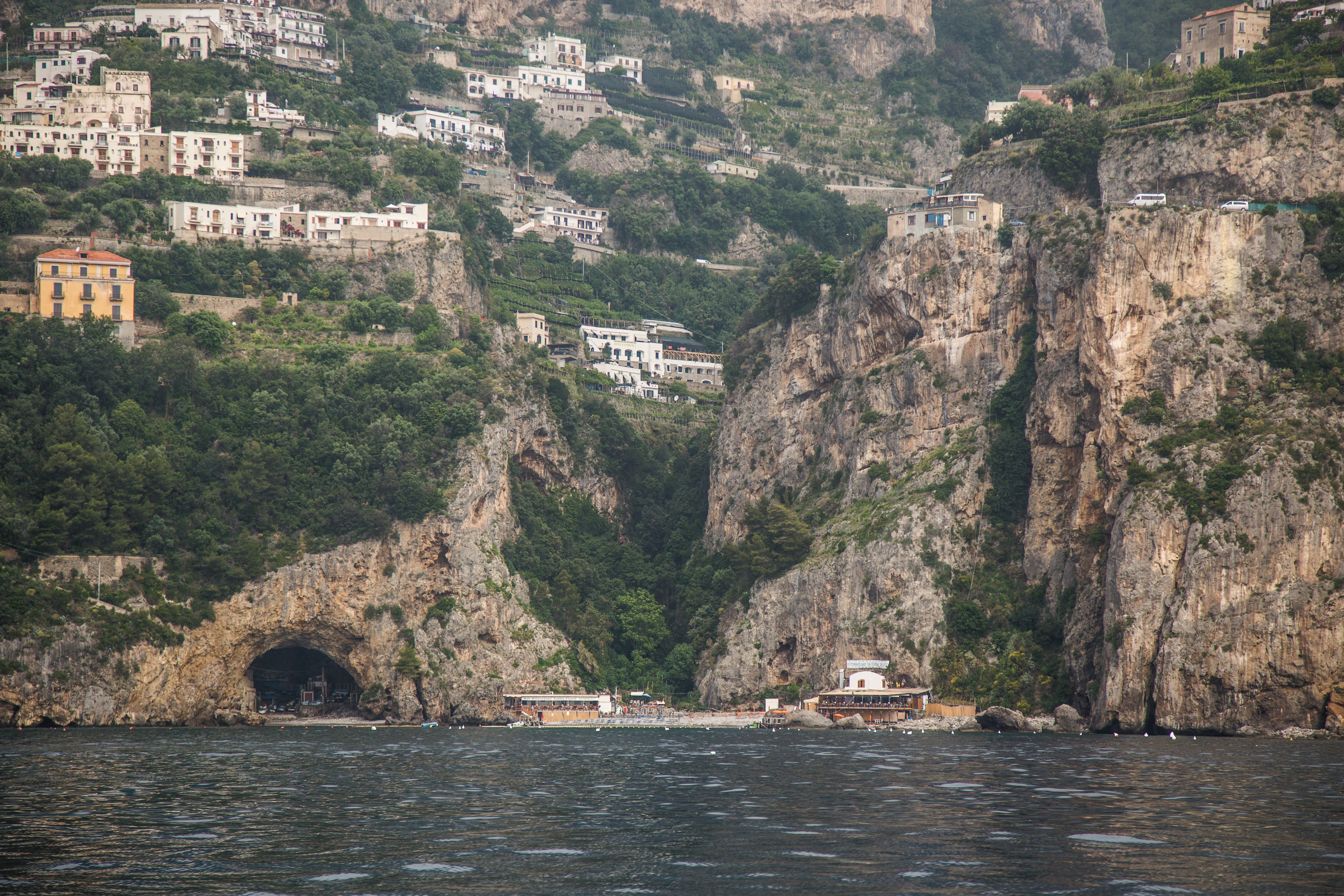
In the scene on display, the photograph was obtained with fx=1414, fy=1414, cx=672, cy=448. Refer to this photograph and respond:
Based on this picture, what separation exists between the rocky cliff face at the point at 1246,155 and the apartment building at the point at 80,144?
73.9 meters

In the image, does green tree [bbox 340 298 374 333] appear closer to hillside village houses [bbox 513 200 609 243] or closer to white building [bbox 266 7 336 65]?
hillside village houses [bbox 513 200 609 243]

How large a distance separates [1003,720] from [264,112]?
80.8 m

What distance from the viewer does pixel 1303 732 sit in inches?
2665

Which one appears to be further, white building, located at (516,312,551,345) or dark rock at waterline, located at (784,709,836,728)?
white building, located at (516,312,551,345)

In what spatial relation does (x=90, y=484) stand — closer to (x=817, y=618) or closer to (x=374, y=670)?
(x=374, y=670)

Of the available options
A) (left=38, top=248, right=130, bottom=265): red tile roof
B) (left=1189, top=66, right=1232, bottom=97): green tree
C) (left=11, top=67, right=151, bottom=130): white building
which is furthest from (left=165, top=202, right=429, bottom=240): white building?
(left=1189, top=66, right=1232, bottom=97): green tree

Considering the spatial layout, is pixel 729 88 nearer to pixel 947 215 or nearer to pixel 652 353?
pixel 652 353

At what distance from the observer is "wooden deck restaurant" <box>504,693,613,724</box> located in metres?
89.6

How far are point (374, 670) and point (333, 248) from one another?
34753 millimetres

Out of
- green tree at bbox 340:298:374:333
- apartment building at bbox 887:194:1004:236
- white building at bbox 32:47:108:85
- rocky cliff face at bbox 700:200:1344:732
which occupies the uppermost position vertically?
white building at bbox 32:47:108:85

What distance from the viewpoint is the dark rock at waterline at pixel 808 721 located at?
81.8m

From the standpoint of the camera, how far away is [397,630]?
90.1 meters

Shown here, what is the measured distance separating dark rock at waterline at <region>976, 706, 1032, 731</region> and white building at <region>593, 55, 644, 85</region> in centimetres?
10561

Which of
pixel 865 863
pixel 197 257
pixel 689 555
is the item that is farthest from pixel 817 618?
pixel 865 863
